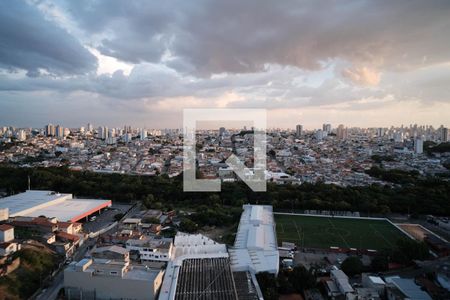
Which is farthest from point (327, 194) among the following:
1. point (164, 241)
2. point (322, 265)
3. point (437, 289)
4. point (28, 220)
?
point (28, 220)

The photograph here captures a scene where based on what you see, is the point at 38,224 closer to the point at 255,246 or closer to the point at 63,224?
the point at 63,224

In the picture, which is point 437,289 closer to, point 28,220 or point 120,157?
point 28,220

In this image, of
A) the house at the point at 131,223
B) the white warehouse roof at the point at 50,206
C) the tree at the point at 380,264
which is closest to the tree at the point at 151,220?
the house at the point at 131,223

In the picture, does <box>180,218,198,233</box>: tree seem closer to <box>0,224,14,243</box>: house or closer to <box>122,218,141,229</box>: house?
<box>122,218,141,229</box>: house

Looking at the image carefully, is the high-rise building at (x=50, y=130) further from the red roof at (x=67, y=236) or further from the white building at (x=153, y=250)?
the white building at (x=153, y=250)

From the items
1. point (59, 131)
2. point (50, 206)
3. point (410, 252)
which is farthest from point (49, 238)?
point (59, 131)

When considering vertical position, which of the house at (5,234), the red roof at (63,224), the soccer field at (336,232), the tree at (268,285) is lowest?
the soccer field at (336,232)
